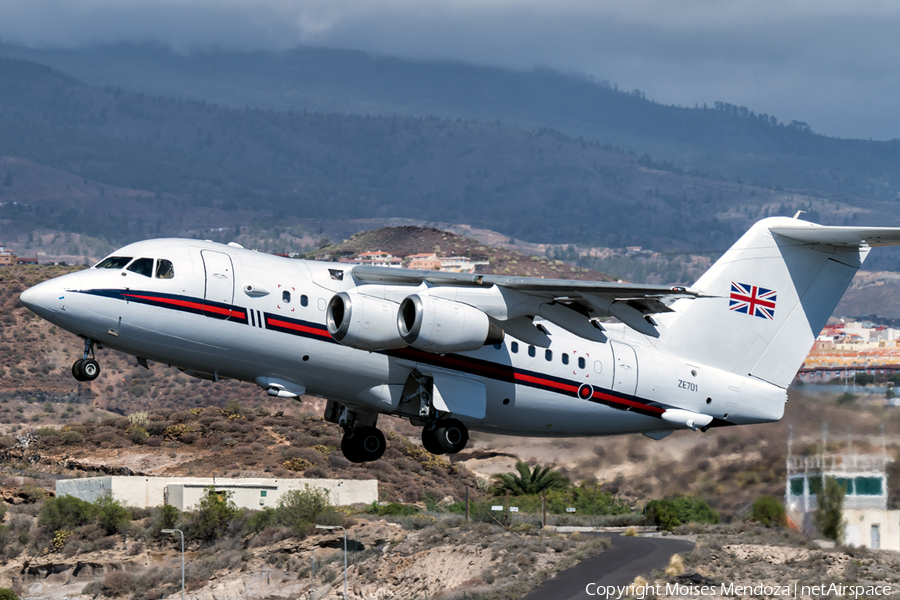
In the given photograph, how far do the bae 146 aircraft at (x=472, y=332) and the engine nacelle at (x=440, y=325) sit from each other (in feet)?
0.11

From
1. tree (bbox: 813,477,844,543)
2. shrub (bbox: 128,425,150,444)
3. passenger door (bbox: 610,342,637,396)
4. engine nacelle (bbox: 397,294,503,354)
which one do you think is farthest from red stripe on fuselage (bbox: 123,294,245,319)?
shrub (bbox: 128,425,150,444)

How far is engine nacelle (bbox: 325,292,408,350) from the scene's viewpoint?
1903cm

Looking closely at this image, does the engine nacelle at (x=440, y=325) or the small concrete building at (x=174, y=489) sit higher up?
the engine nacelle at (x=440, y=325)

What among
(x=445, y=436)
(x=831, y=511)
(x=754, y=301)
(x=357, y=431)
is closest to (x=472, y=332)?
(x=445, y=436)

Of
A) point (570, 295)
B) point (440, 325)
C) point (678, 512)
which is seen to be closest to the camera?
point (440, 325)

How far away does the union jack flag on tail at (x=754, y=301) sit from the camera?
2411 cm

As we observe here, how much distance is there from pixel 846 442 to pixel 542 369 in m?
9.62

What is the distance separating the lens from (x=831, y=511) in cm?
2803

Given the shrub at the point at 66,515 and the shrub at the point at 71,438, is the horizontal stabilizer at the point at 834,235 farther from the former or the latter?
the shrub at the point at 71,438

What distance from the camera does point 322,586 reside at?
36875mm

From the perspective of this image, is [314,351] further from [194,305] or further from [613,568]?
[613,568]

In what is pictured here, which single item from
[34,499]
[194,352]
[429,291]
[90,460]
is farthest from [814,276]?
[90,460]

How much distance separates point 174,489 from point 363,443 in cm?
2519

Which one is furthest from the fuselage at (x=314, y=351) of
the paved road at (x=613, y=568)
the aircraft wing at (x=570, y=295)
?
the paved road at (x=613, y=568)
